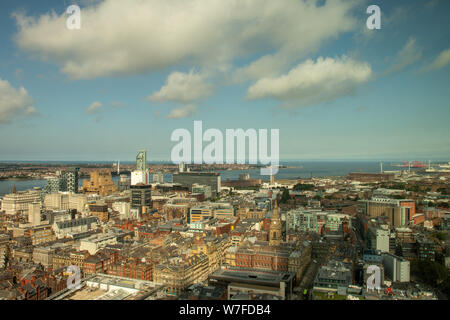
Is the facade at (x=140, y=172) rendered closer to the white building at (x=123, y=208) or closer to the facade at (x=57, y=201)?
the facade at (x=57, y=201)

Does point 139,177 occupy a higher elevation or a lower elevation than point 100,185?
higher

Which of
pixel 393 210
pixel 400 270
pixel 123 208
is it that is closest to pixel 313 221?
pixel 393 210

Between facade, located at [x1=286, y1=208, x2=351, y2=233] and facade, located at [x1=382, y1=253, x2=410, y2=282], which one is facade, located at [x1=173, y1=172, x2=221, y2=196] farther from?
facade, located at [x1=382, y1=253, x2=410, y2=282]

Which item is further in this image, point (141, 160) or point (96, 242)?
point (141, 160)

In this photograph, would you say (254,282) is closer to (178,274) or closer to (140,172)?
(178,274)

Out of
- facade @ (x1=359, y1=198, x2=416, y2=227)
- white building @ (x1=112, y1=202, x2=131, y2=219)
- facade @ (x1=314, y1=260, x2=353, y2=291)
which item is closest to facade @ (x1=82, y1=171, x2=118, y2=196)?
white building @ (x1=112, y1=202, x2=131, y2=219)

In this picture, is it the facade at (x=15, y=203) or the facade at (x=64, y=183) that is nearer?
the facade at (x=15, y=203)

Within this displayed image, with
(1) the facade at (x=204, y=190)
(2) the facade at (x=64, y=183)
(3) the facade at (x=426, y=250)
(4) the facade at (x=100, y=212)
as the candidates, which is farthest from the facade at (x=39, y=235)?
(1) the facade at (x=204, y=190)

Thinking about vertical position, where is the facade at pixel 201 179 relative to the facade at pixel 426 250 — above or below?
above

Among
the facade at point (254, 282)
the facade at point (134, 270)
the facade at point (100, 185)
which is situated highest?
the facade at point (100, 185)

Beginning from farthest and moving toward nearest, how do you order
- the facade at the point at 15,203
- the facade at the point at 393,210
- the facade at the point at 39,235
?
the facade at the point at 15,203 → the facade at the point at 393,210 → the facade at the point at 39,235

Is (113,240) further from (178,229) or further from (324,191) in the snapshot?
(324,191)
